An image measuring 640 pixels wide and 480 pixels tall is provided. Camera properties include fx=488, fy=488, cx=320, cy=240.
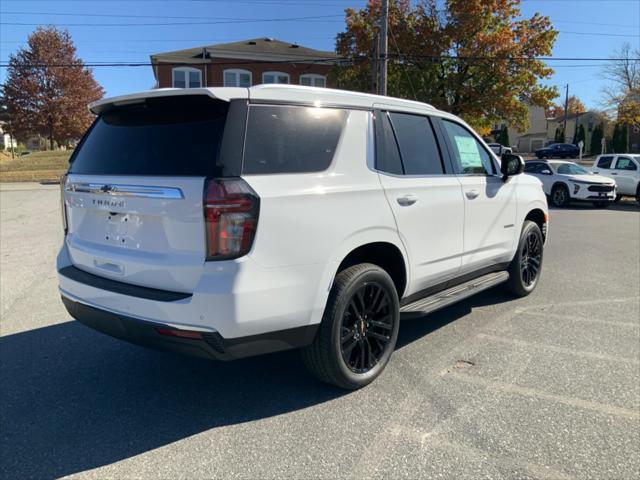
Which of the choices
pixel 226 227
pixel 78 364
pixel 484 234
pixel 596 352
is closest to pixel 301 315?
pixel 226 227

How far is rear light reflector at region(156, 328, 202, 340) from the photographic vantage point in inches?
104

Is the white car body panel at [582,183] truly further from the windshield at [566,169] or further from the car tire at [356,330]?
the car tire at [356,330]

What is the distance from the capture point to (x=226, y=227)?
259 cm

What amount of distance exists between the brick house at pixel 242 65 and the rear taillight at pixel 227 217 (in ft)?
117

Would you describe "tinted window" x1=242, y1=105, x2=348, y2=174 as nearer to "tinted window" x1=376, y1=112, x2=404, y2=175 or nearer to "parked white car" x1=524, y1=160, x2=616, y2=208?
"tinted window" x1=376, y1=112, x2=404, y2=175

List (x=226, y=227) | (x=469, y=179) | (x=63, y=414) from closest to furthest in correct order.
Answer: (x=226, y=227)
(x=63, y=414)
(x=469, y=179)

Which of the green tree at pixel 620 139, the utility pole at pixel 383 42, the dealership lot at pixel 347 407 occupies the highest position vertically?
the utility pole at pixel 383 42

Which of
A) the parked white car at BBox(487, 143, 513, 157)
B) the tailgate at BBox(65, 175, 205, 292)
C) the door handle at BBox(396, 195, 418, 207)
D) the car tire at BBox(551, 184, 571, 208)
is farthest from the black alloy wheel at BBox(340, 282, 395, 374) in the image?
the car tire at BBox(551, 184, 571, 208)

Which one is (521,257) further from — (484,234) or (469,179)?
(469,179)

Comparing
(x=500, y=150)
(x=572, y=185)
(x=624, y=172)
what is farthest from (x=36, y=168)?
(x=624, y=172)

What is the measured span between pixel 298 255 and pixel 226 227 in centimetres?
47

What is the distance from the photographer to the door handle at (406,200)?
140 inches

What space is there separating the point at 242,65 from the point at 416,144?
123 ft

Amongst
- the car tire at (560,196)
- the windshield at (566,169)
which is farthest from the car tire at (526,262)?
the windshield at (566,169)
